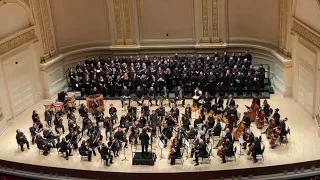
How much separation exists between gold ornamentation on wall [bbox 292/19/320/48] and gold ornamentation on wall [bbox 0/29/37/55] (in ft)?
38.2

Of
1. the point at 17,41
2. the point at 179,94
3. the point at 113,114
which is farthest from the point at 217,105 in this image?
the point at 17,41

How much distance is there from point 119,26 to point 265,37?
7.37 metres

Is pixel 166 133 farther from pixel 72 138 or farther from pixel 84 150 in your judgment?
pixel 72 138

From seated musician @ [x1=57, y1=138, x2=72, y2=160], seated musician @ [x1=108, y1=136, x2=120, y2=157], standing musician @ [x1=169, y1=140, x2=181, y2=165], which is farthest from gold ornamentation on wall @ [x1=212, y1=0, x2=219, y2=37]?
seated musician @ [x1=57, y1=138, x2=72, y2=160]

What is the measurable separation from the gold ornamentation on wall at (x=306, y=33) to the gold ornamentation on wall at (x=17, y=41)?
11.7 metres

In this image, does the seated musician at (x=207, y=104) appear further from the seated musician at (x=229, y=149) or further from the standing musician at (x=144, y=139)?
the standing musician at (x=144, y=139)

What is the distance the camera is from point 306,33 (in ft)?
66.4

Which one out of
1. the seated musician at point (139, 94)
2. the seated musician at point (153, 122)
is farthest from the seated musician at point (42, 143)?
the seated musician at point (139, 94)

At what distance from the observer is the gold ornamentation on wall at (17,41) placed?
850 inches

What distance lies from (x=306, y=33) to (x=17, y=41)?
12.2 m

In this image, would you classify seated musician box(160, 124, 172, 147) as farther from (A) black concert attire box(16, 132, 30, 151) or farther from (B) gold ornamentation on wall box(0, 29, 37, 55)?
(B) gold ornamentation on wall box(0, 29, 37, 55)

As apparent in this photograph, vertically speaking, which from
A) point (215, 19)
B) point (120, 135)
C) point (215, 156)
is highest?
point (215, 19)

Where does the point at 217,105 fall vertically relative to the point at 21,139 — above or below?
above

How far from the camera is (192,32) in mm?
26062
